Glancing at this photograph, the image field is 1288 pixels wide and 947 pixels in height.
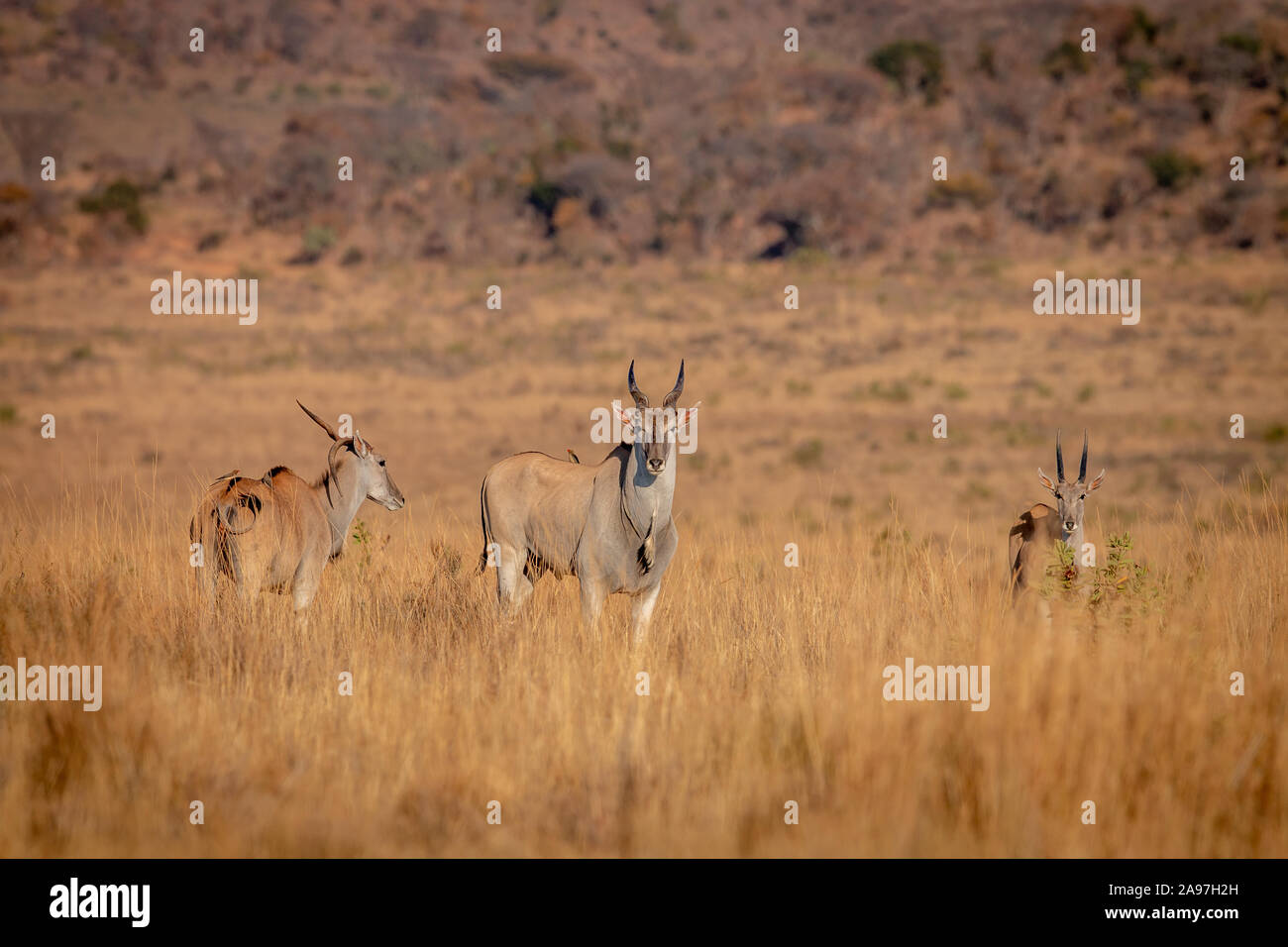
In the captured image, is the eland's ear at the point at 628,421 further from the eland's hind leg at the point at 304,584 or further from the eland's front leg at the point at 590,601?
the eland's hind leg at the point at 304,584

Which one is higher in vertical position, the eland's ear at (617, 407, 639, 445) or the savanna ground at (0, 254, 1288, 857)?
the eland's ear at (617, 407, 639, 445)

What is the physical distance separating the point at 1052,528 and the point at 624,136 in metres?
49.2

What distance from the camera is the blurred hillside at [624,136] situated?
1766 inches

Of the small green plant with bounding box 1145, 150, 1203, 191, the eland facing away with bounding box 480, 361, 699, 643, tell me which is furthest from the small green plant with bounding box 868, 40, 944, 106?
the eland facing away with bounding box 480, 361, 699, 643

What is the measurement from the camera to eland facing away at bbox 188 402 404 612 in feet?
24.7

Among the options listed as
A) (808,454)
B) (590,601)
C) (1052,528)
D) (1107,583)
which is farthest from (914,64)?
(590,601)

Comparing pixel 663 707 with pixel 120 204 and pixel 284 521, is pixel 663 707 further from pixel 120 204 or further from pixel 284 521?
pixel 120 204

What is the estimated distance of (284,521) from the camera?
7.79 m

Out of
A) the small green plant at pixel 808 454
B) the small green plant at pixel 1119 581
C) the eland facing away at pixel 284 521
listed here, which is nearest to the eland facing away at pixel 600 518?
the eland facing away at pixel 284 521

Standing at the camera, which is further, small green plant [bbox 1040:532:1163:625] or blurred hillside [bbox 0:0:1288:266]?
blurred hillside [bbox 0:0:1288:266]

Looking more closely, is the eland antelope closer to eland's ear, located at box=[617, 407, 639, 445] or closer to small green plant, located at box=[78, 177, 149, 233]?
eland's ear, located at box=[617, 407, 639, 445]

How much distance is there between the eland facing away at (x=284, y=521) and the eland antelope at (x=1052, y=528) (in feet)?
13.7

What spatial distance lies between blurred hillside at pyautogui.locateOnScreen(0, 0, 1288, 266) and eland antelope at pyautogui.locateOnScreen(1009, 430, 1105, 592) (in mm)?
34202

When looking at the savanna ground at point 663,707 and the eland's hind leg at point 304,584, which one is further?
the eland's hind leg at point 304,584
